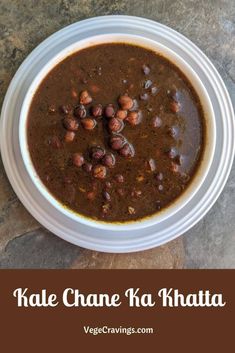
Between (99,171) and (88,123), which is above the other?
(88,123)

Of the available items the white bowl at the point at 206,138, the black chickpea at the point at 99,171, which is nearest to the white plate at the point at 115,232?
the white bowl at the point at 206,138

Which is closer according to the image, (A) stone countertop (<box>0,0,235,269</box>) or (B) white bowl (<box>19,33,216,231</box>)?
(B) white bowl (<box>19,33,216,231</box>)

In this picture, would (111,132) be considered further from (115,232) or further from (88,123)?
(115,232)

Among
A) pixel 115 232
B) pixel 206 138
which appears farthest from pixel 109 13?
pixel 115 232

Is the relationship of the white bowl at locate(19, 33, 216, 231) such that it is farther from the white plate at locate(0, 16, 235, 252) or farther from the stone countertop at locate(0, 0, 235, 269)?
the stone countertop at locate(0, 0, 235, 269)

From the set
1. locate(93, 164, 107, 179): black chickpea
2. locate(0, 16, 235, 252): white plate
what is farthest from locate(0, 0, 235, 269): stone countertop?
locate(93, 164, 107, 179): black chickpea

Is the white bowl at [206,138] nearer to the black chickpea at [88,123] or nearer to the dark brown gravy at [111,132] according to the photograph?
the dark brown gravy at [111,132]

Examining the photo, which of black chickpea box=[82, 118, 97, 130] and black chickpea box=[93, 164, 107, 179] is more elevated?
black chickpea box=[82, 118, 97, 130]
